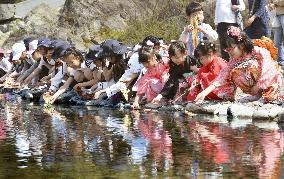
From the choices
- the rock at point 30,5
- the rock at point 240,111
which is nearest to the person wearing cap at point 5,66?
the rock at point 30,5

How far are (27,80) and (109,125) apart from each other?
6629 millimetres

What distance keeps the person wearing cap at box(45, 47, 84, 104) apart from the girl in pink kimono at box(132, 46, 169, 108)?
1627 millimetres

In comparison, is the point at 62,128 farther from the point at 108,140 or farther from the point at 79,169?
the point at 79,169

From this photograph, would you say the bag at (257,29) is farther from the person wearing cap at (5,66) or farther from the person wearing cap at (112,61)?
the person wearing cap at (5,66)

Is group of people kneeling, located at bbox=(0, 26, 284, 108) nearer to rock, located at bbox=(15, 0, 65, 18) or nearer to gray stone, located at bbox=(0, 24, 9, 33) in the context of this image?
rock, located at bbox=(15, 0, 65, 18)

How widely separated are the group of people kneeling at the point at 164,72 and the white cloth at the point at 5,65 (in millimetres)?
3397

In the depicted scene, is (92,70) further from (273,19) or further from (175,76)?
(273,19)

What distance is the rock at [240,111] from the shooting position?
25.6ft

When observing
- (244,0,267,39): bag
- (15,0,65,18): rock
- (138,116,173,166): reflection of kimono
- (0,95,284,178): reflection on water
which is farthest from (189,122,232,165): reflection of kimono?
(15,0,65,18): rock

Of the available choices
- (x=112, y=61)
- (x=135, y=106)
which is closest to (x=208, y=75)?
(x=135, y=106)

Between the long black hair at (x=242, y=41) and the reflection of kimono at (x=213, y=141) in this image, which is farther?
the long black hair at (x=242, y=41)

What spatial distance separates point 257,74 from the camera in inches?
327

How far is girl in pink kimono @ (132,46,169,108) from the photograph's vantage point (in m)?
9.47

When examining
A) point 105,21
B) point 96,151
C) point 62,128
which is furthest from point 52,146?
point 105,21
